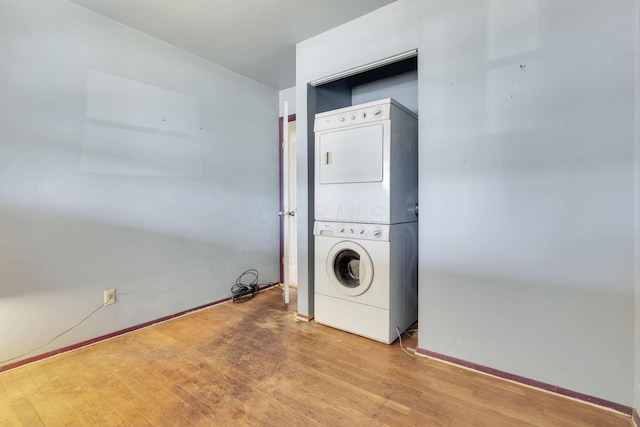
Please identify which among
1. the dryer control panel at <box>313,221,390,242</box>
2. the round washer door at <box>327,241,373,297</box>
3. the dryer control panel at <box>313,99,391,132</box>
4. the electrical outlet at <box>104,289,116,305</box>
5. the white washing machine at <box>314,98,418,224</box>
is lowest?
the electrical outlet at <box>104,289,116,305</box>

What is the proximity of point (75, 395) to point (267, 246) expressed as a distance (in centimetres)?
226

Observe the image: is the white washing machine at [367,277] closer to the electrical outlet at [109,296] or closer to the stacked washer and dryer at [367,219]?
the stacked washer and dryer at [367,219]

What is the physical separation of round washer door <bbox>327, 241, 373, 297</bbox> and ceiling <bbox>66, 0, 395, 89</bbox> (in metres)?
1.82

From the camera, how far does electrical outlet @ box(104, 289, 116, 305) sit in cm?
224

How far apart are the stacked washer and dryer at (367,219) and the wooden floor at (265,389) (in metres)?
0.28

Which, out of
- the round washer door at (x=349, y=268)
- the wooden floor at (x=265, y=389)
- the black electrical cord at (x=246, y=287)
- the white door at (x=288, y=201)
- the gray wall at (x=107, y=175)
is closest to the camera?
the wooden floor at (x=265, y=389)

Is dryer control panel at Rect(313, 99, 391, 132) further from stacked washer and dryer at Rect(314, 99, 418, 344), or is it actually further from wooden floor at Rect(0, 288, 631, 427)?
wooden floor at Rect(0, 288, 631, 427)

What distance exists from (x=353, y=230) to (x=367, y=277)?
1.26 ft

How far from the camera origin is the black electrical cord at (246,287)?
3189 mm

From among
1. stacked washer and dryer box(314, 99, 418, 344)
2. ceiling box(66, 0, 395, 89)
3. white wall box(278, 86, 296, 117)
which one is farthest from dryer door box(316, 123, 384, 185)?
white wall box(278, 86, 296, 117)

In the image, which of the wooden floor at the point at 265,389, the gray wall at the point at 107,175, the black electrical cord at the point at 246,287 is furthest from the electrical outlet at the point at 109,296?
the black electrical cord at the point at 246,287

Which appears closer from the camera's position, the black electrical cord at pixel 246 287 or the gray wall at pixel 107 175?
the gray wall at pixel 107 175

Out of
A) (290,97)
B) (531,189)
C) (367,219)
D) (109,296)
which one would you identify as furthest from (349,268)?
(290,97)

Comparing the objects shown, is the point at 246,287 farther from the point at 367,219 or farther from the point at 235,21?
the point at 235,21
